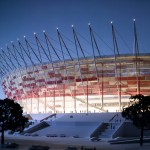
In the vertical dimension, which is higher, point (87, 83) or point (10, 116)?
point (87, 83)

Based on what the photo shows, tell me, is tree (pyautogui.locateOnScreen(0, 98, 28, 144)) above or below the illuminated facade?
below

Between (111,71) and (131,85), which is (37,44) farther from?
(131,85)

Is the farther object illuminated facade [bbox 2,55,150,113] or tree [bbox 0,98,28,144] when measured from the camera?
illuminated facade [bbox 2,55,150,113]

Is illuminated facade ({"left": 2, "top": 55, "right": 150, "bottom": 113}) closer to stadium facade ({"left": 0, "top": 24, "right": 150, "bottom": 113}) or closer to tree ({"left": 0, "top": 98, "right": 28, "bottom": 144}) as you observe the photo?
stadium facade ({"left": 0, "top": 24, "right": 150, "bottom": 113})

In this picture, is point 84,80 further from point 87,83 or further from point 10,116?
point 10,116

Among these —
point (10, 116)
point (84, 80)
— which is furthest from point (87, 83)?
point (10, 116)

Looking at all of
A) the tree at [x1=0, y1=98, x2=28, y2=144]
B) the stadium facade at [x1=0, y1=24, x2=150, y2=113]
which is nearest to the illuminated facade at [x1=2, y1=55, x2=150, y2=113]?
the stadium facade at [x1=0, y1=24, x2=150, y2=113]

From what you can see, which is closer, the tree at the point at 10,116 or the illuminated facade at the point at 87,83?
the tree at the point at 10,116

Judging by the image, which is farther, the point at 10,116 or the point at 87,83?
the point at 87,83

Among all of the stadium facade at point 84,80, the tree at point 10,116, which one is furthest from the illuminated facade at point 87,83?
the tree at point 10,116

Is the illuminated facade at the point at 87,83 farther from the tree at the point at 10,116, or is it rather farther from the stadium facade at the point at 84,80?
the tree at the point at 10,116

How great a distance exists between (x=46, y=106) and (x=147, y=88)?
33.0 m

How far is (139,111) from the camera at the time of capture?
137 feet

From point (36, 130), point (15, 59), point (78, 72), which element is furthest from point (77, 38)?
point (15, 59)
